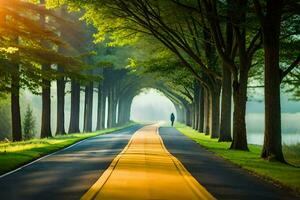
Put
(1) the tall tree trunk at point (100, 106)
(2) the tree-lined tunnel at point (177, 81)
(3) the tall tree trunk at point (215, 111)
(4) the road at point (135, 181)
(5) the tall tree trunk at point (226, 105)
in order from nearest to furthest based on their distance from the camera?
(4) the road at point (135, 181)
(2) the tree-lined tunnel at point (177, 81)
(5) the tall tree trunk at point (226, 105)
(3) the tall tree trunk at point (215, 111)
(1) the tall tree trunk at point (100, 106)

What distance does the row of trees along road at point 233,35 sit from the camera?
23156 mm

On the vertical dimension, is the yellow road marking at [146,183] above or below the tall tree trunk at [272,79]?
below

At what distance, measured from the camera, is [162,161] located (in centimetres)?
2122

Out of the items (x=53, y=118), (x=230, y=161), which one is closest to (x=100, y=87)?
(x=230, y=161)

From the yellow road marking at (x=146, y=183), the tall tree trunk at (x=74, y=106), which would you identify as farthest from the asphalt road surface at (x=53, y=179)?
the tall tree trunk at (x=74, y=106)

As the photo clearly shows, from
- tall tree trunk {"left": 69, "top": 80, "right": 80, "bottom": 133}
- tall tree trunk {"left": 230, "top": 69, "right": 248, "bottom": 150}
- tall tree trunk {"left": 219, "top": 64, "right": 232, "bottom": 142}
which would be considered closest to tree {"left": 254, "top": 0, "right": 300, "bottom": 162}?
tall tree trunk {"left": 230, "top": 69, "right": 248, "bottom": 150}

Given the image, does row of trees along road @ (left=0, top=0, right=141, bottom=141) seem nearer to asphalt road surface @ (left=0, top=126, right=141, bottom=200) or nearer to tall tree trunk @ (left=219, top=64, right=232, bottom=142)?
asphalt road surface @ (left=0, top=126, right=141, bottom=200)

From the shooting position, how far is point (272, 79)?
23.2 meters

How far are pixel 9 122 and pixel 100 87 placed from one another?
648 inches

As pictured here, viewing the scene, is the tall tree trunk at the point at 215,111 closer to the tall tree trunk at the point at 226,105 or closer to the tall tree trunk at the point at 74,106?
the tall tree trunk at the point at 226,105

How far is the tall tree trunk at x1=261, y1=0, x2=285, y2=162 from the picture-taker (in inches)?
902

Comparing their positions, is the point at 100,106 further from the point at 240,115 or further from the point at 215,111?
the point at 240,115

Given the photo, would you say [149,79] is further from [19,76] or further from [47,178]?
[47,178]

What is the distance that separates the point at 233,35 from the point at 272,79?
11253mm
